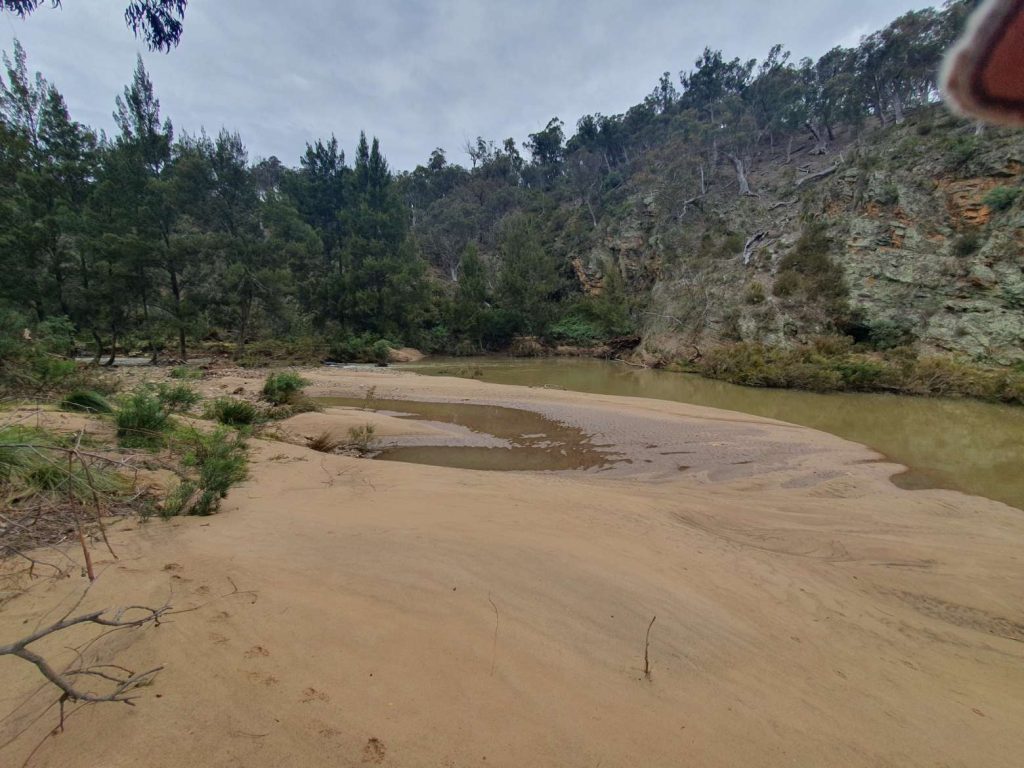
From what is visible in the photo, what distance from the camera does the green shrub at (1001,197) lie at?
17.2 meters

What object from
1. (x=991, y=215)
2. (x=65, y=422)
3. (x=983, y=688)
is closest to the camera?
(x=983, y=688)

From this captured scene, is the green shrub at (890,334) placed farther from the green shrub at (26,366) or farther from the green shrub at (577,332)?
the green shrub at (26,366)

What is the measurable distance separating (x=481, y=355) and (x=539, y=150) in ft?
130

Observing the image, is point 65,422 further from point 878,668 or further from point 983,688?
point 983,688

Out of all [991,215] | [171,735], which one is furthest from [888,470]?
[991,215]

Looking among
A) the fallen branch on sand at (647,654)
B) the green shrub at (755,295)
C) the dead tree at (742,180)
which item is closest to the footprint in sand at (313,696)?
the fallen branch on sand at (647,654)

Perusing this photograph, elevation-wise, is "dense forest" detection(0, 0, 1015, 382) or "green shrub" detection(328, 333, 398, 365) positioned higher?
"dense forest" detection(0, 0, 1015, 382)

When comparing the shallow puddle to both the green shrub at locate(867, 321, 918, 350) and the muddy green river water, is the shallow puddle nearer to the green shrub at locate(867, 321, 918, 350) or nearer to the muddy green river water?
the muddy green river water

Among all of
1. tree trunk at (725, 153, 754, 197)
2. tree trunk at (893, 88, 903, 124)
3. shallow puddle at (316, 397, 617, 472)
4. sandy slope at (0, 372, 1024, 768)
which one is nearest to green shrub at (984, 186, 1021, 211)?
tree trunk at (725, 153, 754, 197)

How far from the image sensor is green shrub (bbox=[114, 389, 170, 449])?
4852 millimetres

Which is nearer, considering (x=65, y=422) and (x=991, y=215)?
(x=65, y=422)

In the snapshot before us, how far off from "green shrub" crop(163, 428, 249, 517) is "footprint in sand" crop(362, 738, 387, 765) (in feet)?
9.03

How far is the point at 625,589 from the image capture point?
109 inches

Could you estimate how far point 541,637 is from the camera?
2.24 metres
